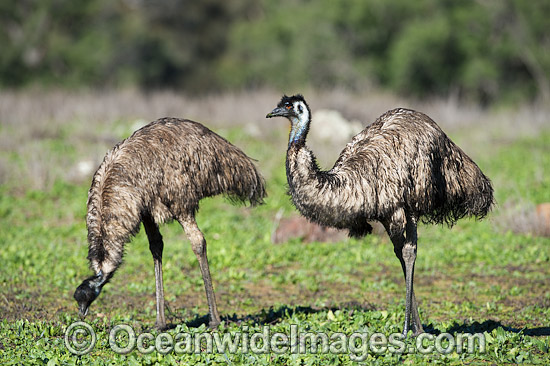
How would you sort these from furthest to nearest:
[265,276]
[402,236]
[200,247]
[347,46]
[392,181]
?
1. [347,46]
2. [265,276]
3. [200,247]
4. [402,236]
5. [392,181]

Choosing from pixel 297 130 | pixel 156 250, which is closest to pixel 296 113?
pixel 297 130

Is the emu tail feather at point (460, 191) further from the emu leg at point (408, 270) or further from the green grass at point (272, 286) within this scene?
the green grass at point (272, 286)

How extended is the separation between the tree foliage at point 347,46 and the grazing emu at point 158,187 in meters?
23.2

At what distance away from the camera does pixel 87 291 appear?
19.9 ft

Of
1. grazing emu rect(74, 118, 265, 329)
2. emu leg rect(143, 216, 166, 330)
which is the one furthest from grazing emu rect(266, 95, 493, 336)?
emu leg rect(143, 216, 166, 330)

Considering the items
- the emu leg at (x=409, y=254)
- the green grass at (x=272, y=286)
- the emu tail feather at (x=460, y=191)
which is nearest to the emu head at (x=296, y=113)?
the emu leg at (x=409, y=254)

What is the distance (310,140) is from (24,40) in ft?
64.1

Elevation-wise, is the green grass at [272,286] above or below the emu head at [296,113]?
below

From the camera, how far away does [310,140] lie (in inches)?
707

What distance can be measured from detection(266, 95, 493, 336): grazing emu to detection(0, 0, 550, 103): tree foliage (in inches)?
909

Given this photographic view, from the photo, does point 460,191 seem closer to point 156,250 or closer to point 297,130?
point 297,130

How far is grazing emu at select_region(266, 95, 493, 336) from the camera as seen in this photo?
19.0ft

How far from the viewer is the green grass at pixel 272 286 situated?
6.02m

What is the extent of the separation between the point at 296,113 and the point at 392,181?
95 cm
